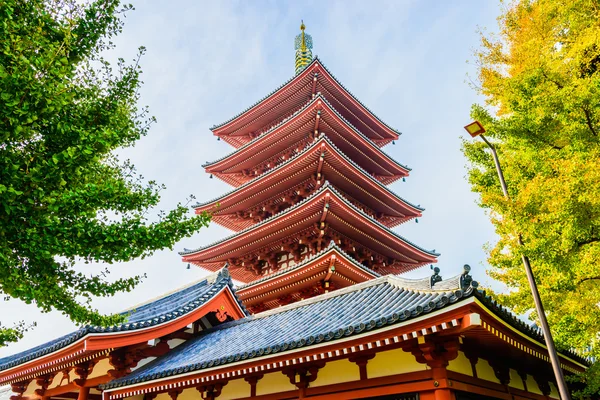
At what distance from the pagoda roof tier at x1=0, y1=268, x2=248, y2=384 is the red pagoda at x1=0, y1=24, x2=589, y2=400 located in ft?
0.12

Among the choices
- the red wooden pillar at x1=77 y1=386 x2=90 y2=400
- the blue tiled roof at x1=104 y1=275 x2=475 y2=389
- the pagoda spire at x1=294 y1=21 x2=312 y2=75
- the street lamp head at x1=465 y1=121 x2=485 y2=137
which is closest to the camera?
the blue tiled roof at x1=104 y1=275 x2=475 y2=389

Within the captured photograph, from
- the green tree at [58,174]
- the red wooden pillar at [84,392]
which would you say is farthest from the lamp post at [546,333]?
the red wooden pillar at [84,392]

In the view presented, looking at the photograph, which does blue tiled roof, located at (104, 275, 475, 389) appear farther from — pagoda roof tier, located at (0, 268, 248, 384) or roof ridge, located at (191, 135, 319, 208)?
roof ridge, located at (191, 135, 319, 208)

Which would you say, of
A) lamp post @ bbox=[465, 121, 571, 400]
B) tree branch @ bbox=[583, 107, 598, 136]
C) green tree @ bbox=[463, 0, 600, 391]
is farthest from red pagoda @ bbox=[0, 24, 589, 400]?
tree branch @ bbox=[583, 107, 598, 136]

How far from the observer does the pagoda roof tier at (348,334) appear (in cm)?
529

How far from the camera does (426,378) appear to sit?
581 cm

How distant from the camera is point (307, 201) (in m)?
14.6

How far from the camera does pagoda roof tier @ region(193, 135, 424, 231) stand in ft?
53.4

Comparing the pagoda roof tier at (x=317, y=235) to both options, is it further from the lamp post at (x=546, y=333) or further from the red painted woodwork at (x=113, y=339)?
the lamp post at (x=546, y=333)

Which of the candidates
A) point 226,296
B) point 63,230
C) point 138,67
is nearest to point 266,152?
point 226,296

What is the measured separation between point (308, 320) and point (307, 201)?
257 inches

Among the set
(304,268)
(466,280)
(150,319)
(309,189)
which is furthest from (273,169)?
(466,280)

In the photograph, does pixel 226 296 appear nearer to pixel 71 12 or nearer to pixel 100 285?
pixel 100 285

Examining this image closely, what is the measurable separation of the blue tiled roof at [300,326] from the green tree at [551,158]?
2038mm
